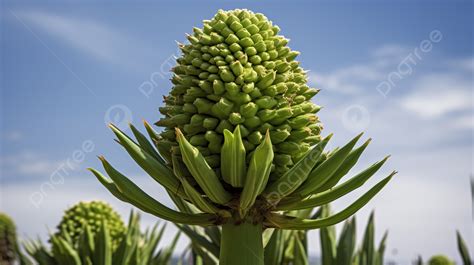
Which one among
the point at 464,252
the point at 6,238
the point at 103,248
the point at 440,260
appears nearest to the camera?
the point at 103,248

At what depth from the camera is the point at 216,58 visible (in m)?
1.29

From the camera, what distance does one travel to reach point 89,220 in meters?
2.53

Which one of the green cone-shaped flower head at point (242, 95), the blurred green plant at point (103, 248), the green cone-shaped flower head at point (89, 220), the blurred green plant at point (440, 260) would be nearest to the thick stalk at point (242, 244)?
the green cone-shaped flower head at point (242, 95)

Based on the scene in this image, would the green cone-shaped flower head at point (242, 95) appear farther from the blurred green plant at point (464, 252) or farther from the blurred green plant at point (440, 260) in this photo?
the blurred green plant at point (440, 260)

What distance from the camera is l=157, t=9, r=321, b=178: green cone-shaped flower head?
4.08 ft

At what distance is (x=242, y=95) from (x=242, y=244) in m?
0.34

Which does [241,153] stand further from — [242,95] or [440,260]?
[440,260]

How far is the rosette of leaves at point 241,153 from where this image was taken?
1.18 m

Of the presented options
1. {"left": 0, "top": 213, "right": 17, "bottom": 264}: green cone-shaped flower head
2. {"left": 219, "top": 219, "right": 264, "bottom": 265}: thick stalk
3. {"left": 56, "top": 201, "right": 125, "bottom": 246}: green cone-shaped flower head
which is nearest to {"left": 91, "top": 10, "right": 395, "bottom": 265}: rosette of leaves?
{"left": 219, "top": 219, "right": 264, "bottom": 265}: thick stalk

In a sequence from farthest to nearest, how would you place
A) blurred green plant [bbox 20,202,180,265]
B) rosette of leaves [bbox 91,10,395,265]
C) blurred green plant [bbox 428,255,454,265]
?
1. blurred green plant [bbox 428,255,454,265]
2. blurred green plant [bbox 20,202,180,265]
3. rosette of leaves [bbox 91,10,395,265]

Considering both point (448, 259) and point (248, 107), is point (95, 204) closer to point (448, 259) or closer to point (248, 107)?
point (248, 107)

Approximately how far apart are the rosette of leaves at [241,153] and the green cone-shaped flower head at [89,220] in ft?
4.07

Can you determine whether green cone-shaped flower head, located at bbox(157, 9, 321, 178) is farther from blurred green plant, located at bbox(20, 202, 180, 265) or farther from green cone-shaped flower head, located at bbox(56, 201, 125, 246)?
green cone-shaped flower head, located at bbox(56, 201, 125, 246)

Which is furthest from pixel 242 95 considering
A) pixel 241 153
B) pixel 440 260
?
pixel 440 260
